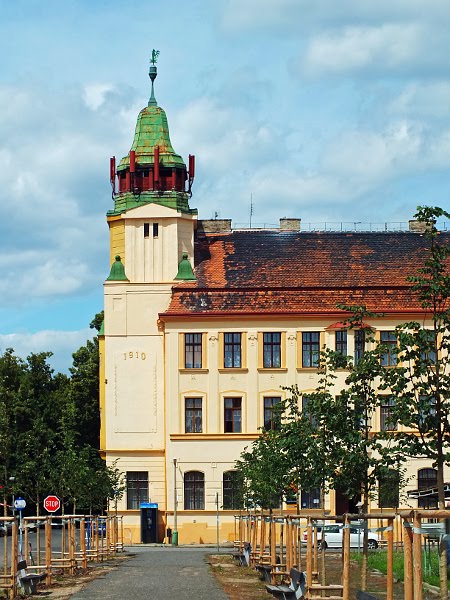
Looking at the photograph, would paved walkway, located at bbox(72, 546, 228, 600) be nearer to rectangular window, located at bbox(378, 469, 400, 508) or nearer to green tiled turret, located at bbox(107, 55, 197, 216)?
rectangular window, located at bbox(378, 469, 400, 508)

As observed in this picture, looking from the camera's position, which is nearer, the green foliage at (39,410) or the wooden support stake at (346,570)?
the wooden support stake at (346,570)

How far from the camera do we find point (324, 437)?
121 feet

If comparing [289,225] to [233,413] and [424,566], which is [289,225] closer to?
[233,413]

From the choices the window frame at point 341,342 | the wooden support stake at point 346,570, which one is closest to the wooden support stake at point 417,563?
the wooden support stake at point 346,570

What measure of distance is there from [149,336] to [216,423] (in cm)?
686

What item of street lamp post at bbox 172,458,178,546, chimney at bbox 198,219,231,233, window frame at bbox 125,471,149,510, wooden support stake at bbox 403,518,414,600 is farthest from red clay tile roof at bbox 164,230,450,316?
wooden support stake at bbox 403,518,414,600

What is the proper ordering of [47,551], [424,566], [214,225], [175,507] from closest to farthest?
[424,566]
[47,551]
[175,507]
[214,225]

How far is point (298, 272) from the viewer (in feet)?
271

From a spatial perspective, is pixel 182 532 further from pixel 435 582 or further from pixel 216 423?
pixel 435 582

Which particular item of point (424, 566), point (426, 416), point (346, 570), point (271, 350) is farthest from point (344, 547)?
point (271, 350)

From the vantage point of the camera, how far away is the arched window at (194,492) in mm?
78938

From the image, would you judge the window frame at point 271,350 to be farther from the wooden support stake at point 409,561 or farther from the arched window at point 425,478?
the wooden support stake at point 409,561

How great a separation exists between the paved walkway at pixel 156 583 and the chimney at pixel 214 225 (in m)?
40.1

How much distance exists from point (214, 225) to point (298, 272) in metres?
8.23
